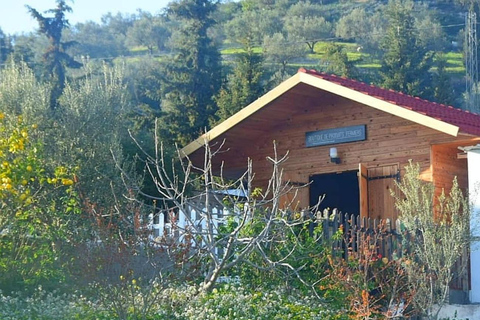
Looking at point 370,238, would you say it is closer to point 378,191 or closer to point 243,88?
point 378,191

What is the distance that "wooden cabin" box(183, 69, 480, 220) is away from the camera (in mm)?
16125

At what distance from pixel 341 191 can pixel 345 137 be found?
3.60 meters

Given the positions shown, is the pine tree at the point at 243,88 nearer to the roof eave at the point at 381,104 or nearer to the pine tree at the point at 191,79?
the pine tree at the point at 191,79

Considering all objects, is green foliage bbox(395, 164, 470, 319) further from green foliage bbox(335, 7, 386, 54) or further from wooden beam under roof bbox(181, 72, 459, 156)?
green foliage bbox(335, 7, 386, 54)

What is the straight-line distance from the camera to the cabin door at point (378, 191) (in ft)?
55.3

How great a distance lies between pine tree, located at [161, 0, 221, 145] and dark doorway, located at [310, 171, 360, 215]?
6.04 metres

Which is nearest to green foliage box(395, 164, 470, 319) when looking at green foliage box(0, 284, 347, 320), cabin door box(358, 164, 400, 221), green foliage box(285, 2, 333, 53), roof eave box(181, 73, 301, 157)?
green foliage box(0, 284, 347, 320)

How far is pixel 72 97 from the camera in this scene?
62.4ft

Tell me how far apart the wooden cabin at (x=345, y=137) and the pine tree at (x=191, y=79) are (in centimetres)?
744

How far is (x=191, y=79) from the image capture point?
31.6 metres

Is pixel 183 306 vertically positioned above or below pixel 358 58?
below

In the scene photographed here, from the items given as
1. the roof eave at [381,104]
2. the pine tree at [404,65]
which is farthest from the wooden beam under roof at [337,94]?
the pine tree at [404,65]

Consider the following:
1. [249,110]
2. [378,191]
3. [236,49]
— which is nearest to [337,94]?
[249,110]

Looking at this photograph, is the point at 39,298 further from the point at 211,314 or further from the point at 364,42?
the point at 364,42
